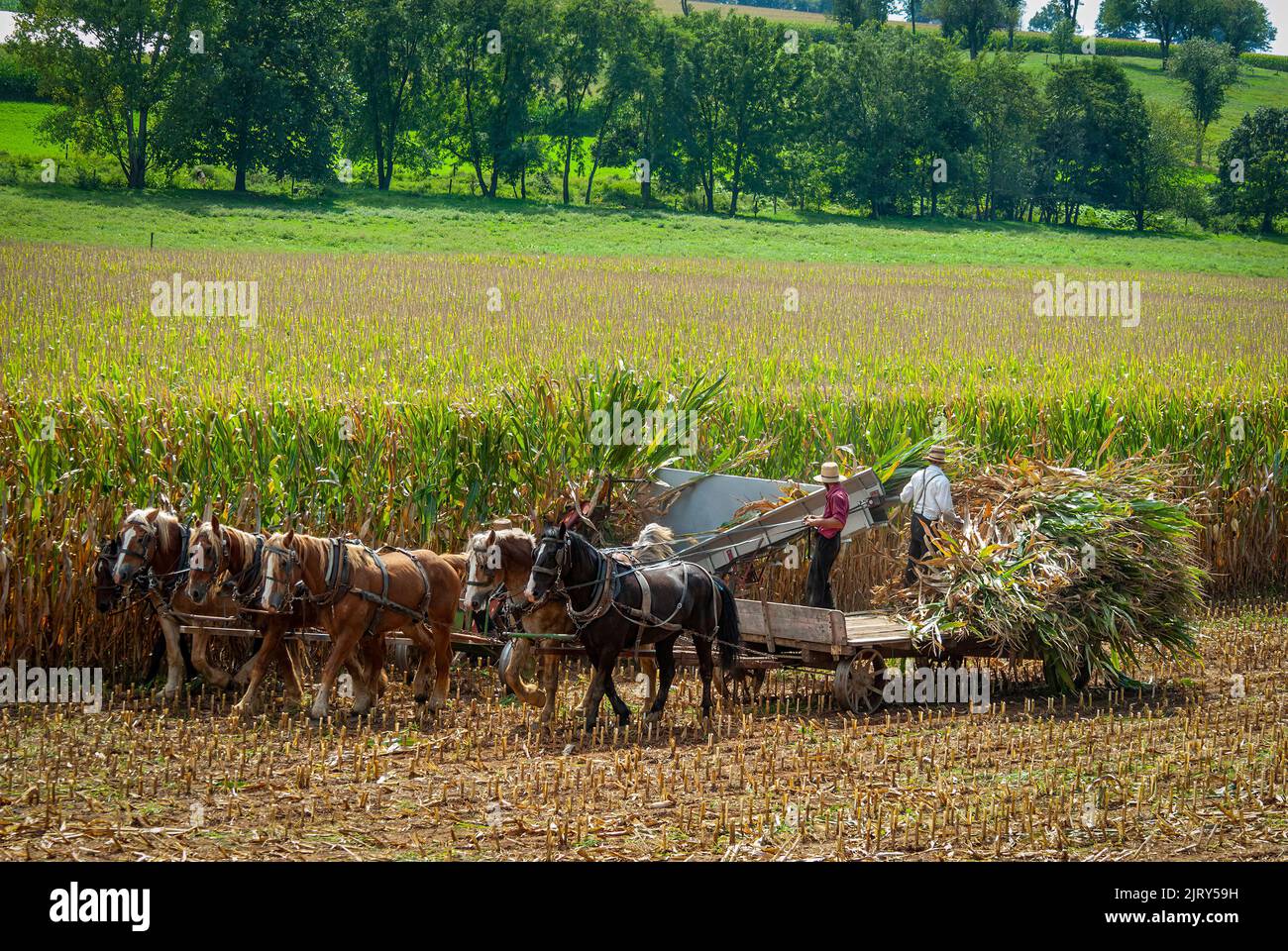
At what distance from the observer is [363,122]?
237 ft

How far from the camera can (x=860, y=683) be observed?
11.9 meters

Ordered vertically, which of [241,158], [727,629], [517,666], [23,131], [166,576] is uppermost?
[23,131]

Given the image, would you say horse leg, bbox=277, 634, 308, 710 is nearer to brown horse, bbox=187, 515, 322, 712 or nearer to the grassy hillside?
brown horse, bbox=187, 515, 322, 712

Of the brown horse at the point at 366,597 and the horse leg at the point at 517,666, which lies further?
the horse leg at the point at 517,666

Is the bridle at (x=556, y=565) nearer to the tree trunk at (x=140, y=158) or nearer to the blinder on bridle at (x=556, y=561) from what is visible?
the blinder on bridle at (x=556, y=561)

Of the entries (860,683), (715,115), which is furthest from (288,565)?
(715,115)

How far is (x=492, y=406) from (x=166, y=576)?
441 centimetres

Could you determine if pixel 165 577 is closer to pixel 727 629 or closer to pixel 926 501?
pixel 727 629

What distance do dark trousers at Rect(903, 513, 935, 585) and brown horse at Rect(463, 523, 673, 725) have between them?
3275mm

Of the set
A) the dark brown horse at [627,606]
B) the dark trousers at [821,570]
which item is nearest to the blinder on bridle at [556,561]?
the dark brown horse at [627,606]

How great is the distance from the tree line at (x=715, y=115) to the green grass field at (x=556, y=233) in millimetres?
5952

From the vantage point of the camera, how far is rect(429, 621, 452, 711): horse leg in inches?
462

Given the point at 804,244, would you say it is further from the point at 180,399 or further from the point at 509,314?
the point at 180,399

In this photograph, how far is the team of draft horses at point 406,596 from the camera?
1086 centimetres
